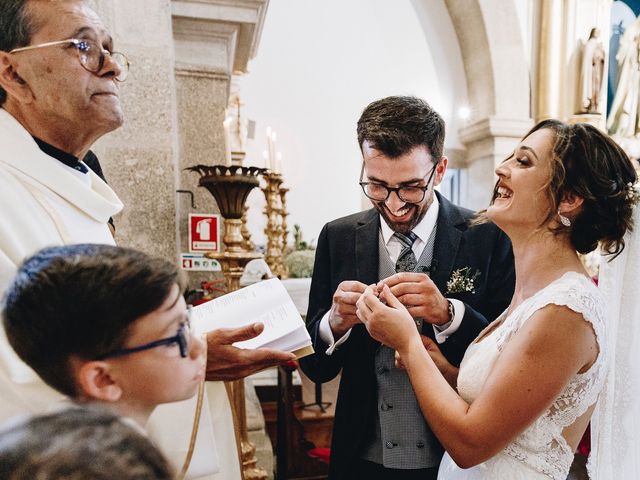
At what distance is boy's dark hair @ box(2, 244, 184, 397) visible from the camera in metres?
0.69

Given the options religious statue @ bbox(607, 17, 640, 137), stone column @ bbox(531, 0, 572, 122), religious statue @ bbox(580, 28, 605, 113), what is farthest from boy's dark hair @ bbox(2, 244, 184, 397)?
religious statue @ bbox(607, 17, 640, 137)

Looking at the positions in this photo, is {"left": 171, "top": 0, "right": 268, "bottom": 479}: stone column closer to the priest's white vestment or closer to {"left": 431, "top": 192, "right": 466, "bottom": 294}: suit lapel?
the priest's white vestment

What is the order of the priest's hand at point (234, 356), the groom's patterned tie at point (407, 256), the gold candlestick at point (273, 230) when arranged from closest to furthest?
the priest's hand at point (234, 356) < the groom's patterned tie at point (407, 256) < the gold candlestick at point (273, 230)

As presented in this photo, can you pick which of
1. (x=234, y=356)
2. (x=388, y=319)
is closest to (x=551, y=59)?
(x=388, y=319)

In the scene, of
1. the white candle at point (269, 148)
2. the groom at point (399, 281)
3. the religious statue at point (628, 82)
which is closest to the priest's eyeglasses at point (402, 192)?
the groom at point (399, 281)

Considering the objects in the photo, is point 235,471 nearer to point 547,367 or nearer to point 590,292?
point 547,367

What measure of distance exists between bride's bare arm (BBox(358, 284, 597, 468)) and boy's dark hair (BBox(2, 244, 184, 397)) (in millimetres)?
863

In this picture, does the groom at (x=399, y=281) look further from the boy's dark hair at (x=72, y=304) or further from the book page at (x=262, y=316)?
the boy's dark hair at (x=72, y=304)

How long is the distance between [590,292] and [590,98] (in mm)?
7751

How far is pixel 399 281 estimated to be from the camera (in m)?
1.44

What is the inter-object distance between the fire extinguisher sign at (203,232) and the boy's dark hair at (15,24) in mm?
2019

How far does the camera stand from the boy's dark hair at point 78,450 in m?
0.37

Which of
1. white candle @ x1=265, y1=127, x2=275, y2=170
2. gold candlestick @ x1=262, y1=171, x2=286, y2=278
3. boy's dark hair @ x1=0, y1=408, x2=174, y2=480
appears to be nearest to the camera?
boy's dark hair @ x1=0, y1=408, x2=174, y2=480

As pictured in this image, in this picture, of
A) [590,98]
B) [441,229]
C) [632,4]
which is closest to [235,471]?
[441,229]
